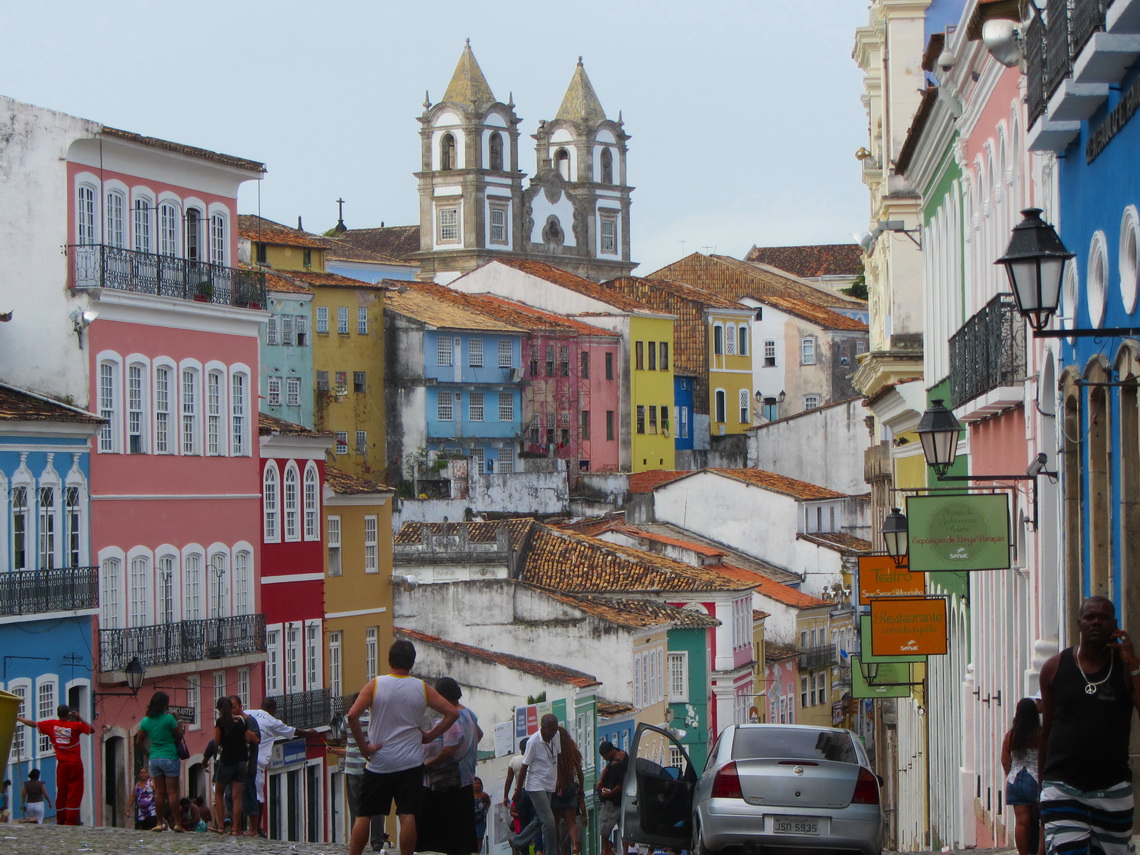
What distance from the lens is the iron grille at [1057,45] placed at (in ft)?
44.0

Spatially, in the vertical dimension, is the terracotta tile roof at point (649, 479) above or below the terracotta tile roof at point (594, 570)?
above

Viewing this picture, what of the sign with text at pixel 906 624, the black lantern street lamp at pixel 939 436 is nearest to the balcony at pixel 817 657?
the sign with text at pixel 906 624

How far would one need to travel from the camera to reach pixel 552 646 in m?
53.2

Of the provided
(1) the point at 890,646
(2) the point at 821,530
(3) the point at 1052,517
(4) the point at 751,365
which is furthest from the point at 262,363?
(3) the point at 1052,517

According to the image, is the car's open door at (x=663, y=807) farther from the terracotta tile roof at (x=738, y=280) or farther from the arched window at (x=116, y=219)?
the terracotta tile roof at (x=738, y=280)

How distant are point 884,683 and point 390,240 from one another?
96085 mm

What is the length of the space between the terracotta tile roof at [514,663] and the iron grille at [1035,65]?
33051 mm

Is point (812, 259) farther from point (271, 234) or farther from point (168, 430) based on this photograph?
point (168, 430)

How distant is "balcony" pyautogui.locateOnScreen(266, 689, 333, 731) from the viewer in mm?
41688

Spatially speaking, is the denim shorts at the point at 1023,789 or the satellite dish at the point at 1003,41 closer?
the denim shorts at the point at 1023,789

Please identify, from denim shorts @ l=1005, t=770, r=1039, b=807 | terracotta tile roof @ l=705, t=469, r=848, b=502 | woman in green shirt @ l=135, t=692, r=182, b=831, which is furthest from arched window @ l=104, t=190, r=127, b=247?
terracotta tile roof @ l=705, t=469, r=848, b=502

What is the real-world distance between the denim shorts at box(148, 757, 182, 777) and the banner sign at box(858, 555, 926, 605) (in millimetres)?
8368

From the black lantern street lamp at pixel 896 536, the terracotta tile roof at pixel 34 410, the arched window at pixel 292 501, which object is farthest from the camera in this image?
the arched window at pixel 292 501

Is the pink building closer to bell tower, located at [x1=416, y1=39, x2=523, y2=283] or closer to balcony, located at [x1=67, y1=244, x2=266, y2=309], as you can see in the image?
balcony, located at [x1=67, y1=244, x2=266, y2=309]
